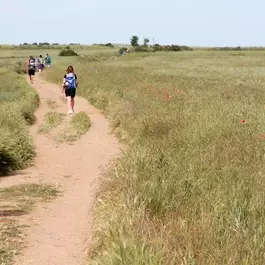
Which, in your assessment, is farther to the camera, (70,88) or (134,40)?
(134,40)

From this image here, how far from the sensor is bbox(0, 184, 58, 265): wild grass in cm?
599

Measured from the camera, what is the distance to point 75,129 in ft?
49.0

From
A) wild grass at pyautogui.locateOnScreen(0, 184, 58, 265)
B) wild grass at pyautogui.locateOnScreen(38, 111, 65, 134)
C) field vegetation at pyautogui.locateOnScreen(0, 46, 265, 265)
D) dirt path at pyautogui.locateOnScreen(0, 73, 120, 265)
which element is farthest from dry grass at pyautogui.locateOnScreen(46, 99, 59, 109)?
wild grass at pyautogui.locateOnScreen(0, 184, 58, 265)

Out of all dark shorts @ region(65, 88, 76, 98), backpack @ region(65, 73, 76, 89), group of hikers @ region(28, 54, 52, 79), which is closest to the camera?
dark shorts @ region(65, 88, 76, 98)

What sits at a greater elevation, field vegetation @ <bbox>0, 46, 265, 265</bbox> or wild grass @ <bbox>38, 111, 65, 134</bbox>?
field vegetation @ <bbox>0, 46, 265, 265</bbox>

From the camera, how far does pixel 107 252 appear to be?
4812 millimetres

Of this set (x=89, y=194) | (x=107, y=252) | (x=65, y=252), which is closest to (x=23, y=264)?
(x=65, y=252)

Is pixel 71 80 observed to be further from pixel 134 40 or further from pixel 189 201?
pixel 134 40

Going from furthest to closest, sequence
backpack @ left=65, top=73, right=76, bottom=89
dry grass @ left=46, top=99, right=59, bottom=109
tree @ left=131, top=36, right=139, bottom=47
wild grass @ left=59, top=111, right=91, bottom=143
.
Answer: tree @ left=131, top=36, right=139, bottom=47 < dry grass @ left=46, top=99, right=59, bottom=109 < backpack @ left=65, top=73, right=76, bottom=89 < wild grass @ left=59, top=111, right=91, bottom=143

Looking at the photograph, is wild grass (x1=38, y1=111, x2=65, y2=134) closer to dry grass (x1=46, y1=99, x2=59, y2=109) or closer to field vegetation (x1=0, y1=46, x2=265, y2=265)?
field vegetation (x1=0, y1=46, x2=265, y2=265)

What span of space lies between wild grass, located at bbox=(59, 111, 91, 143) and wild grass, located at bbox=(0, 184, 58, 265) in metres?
4.94

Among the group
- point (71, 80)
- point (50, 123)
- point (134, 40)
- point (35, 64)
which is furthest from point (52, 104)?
point (134, 40)

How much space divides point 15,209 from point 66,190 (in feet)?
4.76

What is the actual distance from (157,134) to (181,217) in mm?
6275
